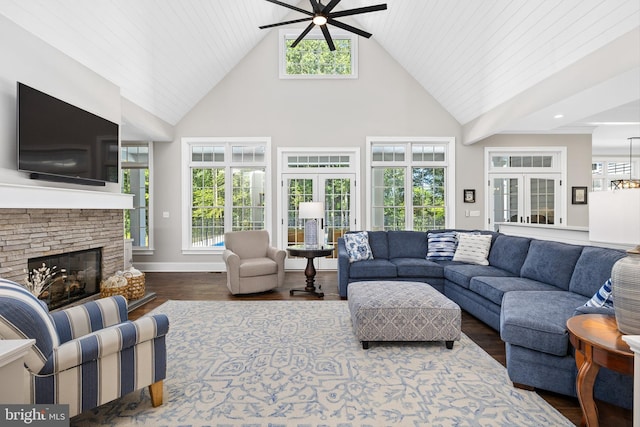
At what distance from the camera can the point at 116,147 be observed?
430 cm

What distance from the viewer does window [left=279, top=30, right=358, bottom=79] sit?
6395 millimetres

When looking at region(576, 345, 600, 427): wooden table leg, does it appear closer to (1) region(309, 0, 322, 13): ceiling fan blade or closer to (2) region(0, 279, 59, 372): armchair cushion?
(2) region(0, 279, 59, 372): armchair cushion

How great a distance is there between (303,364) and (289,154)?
4486mm

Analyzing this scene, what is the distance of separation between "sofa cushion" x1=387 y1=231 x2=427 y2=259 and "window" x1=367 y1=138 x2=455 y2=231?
1.40 m

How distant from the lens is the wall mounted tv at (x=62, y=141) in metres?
2.99

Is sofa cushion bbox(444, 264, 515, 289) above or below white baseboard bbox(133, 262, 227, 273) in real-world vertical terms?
above

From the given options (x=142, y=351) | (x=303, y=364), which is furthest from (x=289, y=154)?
(x=142, y=351)

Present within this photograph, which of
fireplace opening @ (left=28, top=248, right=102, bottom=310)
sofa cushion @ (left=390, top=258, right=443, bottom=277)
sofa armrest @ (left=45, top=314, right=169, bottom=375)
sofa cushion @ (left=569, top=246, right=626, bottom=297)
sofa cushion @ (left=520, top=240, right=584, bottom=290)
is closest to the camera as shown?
sofa armrest @ (left=45, top=314, right=169, bottom=375)

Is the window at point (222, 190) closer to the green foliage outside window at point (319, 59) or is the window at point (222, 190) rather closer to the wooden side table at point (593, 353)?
the green foliage outside window at point (319, 59)

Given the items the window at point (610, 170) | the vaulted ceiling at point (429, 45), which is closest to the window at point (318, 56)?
the vaulted ceiling at point (429, 45)

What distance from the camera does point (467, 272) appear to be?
3.90 metres

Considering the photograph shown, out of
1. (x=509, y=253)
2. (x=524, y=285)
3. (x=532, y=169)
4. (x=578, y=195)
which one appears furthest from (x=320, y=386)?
(x=578, y=195)

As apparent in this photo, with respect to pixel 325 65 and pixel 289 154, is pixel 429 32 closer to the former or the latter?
pixel 325 65

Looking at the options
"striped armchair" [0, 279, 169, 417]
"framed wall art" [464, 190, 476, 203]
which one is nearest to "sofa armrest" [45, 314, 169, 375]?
"striped armchair" [0, 279, 169, 417]
